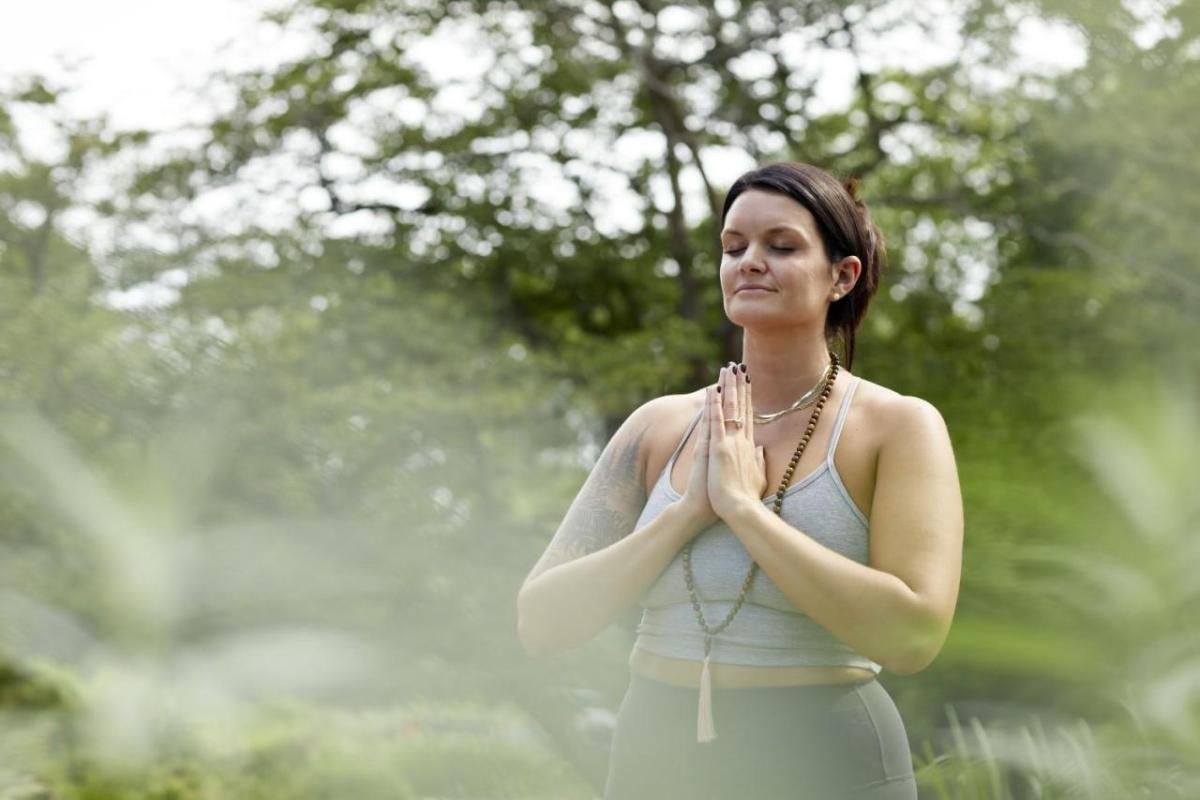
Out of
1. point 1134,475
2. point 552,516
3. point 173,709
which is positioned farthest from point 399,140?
point 1134,475

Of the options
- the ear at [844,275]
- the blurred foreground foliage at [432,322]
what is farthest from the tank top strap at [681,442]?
the blurred foreground foliage at [432,322]

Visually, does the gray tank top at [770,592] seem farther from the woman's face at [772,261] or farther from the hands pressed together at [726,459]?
the woman's face at [772,261]

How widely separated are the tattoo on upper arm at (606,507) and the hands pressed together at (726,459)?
0.58 ft

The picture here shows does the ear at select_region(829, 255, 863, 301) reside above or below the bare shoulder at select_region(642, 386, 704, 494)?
above

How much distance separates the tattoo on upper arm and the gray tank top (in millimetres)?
193

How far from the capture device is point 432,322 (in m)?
9.09

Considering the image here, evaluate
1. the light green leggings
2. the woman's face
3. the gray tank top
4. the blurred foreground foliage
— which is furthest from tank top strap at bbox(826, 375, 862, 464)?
the blurred foreground foliage

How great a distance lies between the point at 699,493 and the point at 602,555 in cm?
16

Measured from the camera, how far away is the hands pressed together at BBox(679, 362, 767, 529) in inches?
66.3

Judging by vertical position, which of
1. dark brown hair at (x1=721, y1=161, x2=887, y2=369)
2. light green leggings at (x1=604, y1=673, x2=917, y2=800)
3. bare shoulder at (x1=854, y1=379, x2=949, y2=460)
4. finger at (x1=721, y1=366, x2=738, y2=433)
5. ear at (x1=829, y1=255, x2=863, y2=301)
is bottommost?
light green leggings at (x1=604, y1=673, x2=917, y2=800)

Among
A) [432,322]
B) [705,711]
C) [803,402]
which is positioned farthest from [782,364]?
[432,322]

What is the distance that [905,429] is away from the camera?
5.61 feet

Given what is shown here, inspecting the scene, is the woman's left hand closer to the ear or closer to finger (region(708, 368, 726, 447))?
finger (region(708, 368, 726, 447))

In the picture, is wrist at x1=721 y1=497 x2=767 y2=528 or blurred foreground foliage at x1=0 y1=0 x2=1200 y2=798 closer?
wrist at x1=721 y1=497 x2=767 y2=528
